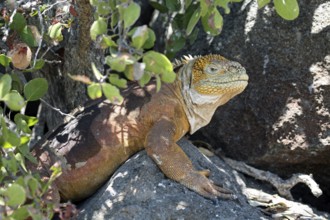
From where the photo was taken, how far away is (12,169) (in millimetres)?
3141

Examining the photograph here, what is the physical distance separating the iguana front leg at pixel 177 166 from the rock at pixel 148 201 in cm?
4

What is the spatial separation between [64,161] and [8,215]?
3.37ft

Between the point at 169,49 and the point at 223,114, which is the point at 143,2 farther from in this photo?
the point at 223,114

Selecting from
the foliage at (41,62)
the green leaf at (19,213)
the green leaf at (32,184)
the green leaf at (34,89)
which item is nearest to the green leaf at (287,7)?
the foliage at (41,62)

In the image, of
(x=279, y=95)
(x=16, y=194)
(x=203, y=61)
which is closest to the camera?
(x=16, y=194)

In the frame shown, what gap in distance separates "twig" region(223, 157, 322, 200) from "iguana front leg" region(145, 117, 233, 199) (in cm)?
87

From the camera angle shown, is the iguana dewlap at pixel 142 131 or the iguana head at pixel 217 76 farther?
the iguana head at pixel 217 76

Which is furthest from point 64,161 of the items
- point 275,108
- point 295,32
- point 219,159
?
point 295,32

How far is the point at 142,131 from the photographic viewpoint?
427 centimetres

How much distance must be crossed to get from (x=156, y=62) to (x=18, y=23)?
133 cm

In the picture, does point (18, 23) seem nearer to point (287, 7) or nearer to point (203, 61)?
point (203, 61)

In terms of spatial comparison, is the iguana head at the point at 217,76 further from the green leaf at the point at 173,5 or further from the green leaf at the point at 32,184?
the green leaf at the point at 32,184

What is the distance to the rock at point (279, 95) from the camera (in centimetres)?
476

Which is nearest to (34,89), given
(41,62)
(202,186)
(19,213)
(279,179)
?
(41,62)
